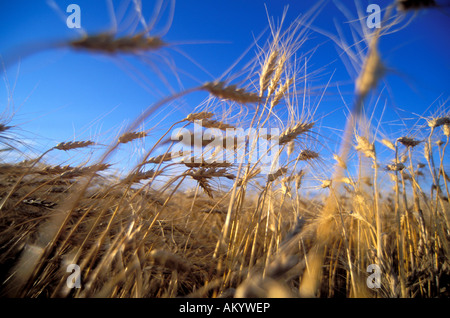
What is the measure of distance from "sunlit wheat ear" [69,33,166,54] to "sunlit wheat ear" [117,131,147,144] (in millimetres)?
658

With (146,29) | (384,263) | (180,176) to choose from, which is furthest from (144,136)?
(384,263)

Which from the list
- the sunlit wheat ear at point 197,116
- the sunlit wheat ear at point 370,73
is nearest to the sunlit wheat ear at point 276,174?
the sunlit wheat ear at point 197,116

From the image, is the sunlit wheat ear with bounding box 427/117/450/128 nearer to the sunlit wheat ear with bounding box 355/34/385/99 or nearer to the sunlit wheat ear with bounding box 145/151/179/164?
the sunlit wheat ear with bounding box 355/34/385/99

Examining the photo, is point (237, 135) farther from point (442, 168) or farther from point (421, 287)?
point (442, 168)

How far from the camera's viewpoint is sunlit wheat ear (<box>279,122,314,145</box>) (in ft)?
5.46

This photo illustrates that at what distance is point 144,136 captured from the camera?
6.52 feet

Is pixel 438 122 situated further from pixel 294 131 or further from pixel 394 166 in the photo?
pixel 294 131

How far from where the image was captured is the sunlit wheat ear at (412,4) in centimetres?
110

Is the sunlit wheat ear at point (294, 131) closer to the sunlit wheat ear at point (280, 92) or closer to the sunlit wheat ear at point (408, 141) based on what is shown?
the sunlit wheat ear at point (280, 92)

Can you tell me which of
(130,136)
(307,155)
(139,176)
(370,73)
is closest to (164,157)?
(139,176)

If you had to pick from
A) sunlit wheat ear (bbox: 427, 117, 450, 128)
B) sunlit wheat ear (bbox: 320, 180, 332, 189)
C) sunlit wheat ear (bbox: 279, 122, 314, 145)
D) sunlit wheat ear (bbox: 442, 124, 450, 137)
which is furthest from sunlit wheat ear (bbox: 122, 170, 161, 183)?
sunlit wheat ear (bbox: 442, 124, 450, 137)

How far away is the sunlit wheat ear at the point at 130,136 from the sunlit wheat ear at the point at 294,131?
1328mm

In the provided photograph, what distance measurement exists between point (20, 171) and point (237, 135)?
2088 mm

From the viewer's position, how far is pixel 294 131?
1.66 m
